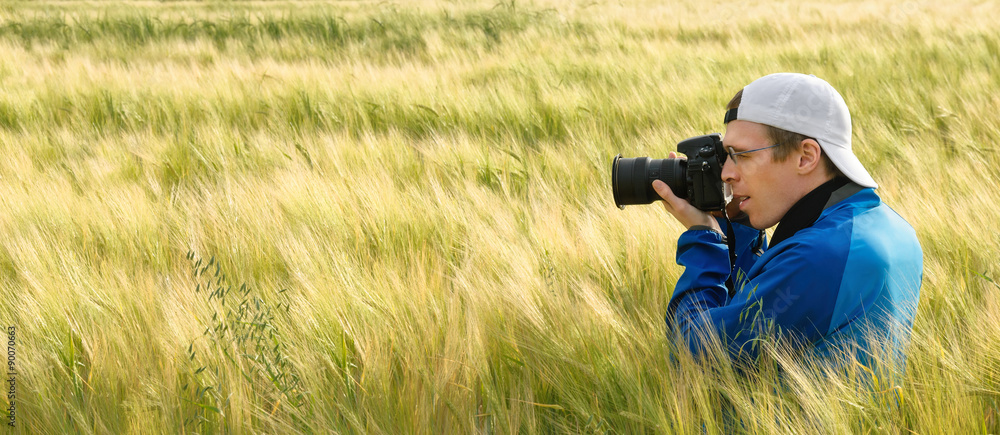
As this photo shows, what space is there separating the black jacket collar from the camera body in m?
0.22

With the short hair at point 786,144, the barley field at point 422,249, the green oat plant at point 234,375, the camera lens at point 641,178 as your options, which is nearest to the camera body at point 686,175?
the camera lens at point 641,178

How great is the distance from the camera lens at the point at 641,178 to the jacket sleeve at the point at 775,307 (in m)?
0.40

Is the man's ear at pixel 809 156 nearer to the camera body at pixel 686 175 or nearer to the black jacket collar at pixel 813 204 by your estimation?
the black jacket collar at pixel 813 204

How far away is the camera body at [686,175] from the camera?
66.5 inches

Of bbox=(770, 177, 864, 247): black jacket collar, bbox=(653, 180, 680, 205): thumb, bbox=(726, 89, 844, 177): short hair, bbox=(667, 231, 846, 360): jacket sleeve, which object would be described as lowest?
bbox=(667, 231, 846, 360): jacket sleeve

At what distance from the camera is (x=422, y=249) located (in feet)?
7.33

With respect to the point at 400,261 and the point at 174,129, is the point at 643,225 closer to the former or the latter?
the point at 400,261

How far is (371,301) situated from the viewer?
1839mm

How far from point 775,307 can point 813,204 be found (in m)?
0.26

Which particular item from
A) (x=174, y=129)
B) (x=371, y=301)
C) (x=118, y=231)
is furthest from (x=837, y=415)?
(x=174, y=129)

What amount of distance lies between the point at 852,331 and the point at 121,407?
1.47 metres

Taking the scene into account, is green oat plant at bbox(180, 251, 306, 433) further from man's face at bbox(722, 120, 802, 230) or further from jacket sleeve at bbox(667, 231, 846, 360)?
man's face at bbox(722, 120, 802, 230)

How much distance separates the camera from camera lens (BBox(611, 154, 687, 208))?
1.81 m

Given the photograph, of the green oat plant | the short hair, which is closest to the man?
the short hair
